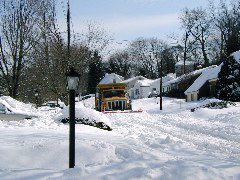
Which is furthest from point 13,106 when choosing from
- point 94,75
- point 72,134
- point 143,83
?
point 94,75

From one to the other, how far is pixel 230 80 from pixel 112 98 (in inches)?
511

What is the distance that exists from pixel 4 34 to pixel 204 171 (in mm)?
28840

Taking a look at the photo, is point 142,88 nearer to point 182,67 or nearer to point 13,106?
point 182,67

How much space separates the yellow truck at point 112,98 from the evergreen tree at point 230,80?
436 inches

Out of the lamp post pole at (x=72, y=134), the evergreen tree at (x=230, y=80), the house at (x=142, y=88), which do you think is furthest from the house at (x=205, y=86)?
the lamp post pole at (x=72, y=134)

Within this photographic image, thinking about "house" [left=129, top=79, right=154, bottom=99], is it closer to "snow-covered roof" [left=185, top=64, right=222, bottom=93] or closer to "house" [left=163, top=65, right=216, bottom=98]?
"house" [left=163, top=65, right=216, bottom=98]

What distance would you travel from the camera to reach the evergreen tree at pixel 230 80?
4194 centimetres

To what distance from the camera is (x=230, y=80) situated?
4234 centimetres

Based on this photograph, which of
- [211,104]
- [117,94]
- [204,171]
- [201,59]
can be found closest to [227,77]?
[211,104]

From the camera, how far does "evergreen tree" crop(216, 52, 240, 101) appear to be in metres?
41.9

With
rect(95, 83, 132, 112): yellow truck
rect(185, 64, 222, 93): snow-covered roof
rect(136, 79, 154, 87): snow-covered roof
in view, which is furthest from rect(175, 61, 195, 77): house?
rect(95, 83, 132, 112): yellow truck

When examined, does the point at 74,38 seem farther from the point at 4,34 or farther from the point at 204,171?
the point at 204,171

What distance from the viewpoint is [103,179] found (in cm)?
669

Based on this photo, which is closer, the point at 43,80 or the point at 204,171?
the point at 204,171
